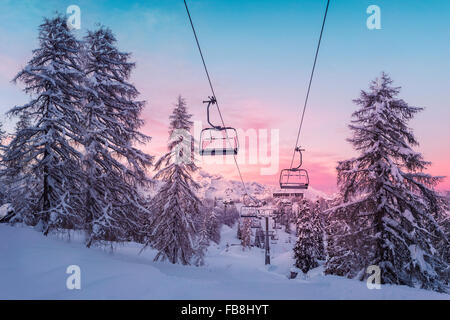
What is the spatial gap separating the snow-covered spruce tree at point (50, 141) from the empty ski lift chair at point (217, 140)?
7797 millimetres

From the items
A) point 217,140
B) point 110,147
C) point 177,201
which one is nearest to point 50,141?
point 110,147

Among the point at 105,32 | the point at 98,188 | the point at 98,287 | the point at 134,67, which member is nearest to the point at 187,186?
the point at 98,188

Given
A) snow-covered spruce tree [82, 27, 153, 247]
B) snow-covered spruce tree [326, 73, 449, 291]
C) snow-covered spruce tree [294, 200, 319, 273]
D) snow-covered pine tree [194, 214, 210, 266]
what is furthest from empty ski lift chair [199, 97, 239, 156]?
snow-covered spruce tree [294, 200, 319, 273]

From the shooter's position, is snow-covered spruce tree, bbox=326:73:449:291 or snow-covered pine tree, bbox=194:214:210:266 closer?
snow-covered spruce tree, bbox=326:73:449:291

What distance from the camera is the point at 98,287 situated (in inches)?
222

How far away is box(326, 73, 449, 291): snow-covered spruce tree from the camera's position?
1246cm

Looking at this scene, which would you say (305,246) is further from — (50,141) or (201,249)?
(50,141)

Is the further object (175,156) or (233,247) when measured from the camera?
(233,247)

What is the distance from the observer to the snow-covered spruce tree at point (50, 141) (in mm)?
12672

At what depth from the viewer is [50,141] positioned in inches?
496

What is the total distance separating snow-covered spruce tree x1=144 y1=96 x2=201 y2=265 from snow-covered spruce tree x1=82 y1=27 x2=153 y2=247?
242cm

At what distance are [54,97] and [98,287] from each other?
1170cm

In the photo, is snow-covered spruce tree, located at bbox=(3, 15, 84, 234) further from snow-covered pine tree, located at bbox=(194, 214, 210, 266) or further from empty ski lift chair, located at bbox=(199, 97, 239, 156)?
snow-covered pine tree, located at bbox=(194, 214, 210, 266)

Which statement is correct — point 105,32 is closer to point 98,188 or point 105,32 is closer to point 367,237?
point 98,188
